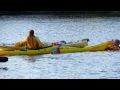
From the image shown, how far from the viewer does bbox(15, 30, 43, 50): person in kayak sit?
6.02 m

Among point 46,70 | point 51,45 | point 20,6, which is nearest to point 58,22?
point 51,45

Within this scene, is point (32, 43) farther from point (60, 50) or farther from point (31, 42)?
point (60, 50)

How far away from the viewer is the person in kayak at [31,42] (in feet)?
19.7

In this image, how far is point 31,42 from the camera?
6.06 m

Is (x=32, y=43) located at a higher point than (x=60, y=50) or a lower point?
higher

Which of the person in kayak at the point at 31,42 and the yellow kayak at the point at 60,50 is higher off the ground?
the person in kayak at the point at 31,42

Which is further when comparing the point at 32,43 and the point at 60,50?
the point at 60,50

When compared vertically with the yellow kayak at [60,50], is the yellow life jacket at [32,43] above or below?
above

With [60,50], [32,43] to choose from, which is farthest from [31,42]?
[60,50]

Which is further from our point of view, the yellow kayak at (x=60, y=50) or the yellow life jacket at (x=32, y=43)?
the yellow kayak at (x=60, y=50)
